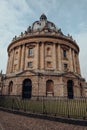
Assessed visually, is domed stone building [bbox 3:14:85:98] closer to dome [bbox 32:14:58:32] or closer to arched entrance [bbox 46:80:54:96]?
arched entrance [bbox 46:80:54:96]

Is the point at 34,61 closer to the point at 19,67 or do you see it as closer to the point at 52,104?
the point at 19,67

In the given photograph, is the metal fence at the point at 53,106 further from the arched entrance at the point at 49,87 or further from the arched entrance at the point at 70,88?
the arched entrance at the point at 70,88

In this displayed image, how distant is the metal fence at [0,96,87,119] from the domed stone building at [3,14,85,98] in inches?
523

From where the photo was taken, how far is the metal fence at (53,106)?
1105 cm

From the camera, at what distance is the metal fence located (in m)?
11.0

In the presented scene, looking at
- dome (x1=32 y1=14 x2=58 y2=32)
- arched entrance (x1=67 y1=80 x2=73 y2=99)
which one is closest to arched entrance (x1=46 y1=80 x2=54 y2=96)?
arched entrance (x1=67 y1=80 x2=73 y2=99)

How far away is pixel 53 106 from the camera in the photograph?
43.4ft

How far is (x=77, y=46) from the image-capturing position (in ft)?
133

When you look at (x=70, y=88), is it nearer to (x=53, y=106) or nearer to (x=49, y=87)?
(x=49, y=87)

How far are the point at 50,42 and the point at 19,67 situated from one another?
9.38m

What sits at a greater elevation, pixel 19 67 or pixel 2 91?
pixel 19 67

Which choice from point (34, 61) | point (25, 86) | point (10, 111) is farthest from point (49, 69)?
point (10, 111)

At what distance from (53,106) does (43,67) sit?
2025 cm

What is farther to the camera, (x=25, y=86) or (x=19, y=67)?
(x=19, y=67)
